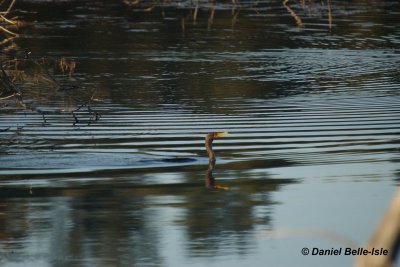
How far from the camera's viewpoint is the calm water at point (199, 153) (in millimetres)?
9070

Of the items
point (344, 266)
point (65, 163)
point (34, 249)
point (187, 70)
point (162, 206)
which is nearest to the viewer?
point (344, 266)

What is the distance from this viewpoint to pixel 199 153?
43.9ft

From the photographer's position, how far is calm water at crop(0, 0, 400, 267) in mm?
9070

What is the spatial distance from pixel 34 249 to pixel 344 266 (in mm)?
2480

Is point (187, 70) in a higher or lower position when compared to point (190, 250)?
lower

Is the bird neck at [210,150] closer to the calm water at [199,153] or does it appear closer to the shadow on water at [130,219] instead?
the calm water at [199,153]

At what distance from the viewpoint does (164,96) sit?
19.0m

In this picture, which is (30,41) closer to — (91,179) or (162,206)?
(91,179)

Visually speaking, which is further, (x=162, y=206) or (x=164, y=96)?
(x=164, y=96)

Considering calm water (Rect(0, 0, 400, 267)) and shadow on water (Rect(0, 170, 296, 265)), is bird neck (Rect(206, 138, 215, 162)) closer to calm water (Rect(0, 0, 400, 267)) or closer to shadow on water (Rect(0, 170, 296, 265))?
calm water (Rect(0, 0, 400, 267))

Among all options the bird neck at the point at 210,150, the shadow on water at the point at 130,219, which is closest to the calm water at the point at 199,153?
the shadow on water at the point at 130,219

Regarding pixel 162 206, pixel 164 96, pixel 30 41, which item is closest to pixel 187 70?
pixel 164 96

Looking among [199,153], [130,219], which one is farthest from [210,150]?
[130,219]

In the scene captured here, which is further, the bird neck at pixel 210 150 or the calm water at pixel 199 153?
the bird neck at pixel 210 150
